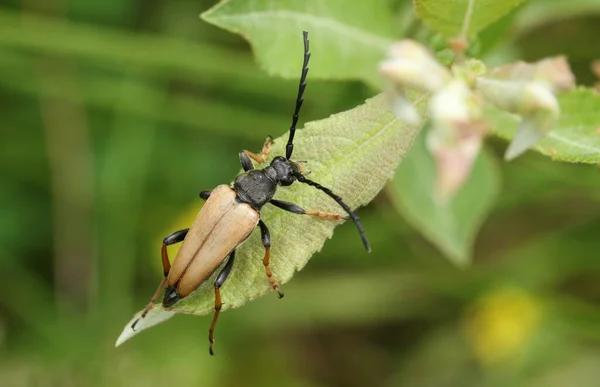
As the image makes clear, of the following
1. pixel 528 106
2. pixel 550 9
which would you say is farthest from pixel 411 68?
pixel 550 9

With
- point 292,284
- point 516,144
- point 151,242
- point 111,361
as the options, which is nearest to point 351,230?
point 292,284

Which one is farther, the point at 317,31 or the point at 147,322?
the point at 317,31

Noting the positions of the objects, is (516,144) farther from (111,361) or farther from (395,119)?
(111,361)

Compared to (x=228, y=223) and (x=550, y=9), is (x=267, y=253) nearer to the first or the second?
(x=228, y=223)

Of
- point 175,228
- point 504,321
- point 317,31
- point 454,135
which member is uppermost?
point 454,135

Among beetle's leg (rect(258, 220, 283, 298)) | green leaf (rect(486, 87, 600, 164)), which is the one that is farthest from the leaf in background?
beetle's leg (rect(258, 220, 283, 298))

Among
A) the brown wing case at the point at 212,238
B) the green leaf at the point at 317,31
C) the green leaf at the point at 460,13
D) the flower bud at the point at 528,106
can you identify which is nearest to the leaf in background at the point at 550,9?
the green leaf at the point at 317,31

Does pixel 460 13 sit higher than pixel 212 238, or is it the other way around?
pixel 460 13

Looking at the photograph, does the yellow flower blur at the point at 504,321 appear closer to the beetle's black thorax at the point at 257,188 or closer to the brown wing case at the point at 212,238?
the beetle's black thorax at the point at 257,188

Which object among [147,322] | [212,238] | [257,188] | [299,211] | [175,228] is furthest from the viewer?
[175,228]
